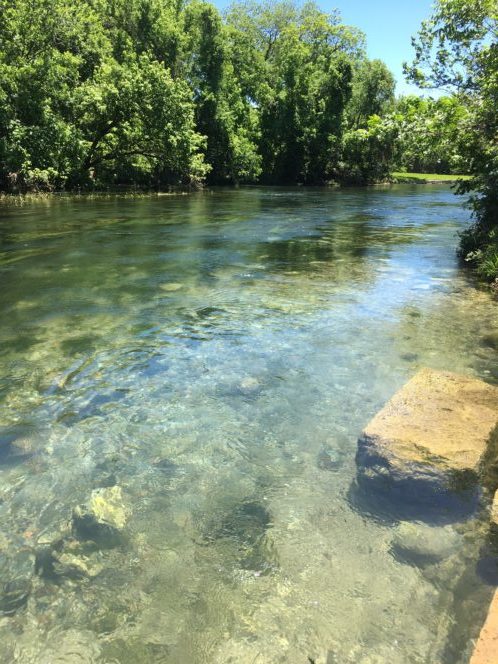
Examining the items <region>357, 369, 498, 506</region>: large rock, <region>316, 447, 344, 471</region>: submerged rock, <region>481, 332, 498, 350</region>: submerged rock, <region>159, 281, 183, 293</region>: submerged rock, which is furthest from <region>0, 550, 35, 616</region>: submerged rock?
<region>159, 281, 183, 293</region>: submerged rock

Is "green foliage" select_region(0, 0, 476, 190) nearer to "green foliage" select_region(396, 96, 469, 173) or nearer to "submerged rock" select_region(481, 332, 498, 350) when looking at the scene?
"green foliage" select_region(396, 96, 469, 173)

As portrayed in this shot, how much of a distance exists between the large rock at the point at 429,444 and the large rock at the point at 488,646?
4.77 feet

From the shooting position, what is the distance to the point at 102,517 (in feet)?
12.3

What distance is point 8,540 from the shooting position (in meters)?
3.49

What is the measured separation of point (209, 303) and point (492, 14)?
36.1 feet

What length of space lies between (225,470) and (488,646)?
2466mm

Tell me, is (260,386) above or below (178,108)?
below

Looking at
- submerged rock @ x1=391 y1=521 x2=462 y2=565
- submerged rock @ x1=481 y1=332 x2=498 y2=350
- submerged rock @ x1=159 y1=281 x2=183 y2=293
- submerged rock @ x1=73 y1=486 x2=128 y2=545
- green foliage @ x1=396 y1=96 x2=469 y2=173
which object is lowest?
submerged rock @ x1=73 y1=486 x2=128 y2=545

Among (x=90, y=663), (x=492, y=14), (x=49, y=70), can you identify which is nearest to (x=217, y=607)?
(x=90, y=663)

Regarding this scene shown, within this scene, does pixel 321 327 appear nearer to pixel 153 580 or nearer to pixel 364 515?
pixel 364 515

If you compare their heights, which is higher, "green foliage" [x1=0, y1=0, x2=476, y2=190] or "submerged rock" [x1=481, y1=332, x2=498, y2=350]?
"green foliage" [x1=0, y1=0, x2=476, y2=190]

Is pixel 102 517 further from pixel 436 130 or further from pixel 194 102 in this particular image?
pixel 194 102

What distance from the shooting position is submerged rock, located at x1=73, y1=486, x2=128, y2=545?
11.7 feet

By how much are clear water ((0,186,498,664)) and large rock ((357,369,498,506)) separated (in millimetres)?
285
